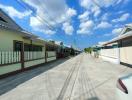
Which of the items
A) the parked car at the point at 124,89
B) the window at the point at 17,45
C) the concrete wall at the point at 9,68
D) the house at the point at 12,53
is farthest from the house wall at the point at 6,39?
the parked car at the point at 124,89

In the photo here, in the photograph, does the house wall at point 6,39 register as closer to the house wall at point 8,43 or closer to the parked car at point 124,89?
the house wall at point 8,43

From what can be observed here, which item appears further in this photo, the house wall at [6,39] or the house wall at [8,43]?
the house wall at [6,39]

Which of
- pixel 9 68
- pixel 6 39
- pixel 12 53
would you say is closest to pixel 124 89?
pixel 9 68

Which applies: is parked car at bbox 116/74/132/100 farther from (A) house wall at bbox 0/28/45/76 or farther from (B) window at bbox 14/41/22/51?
(B) window at bbox 14/41/22/51

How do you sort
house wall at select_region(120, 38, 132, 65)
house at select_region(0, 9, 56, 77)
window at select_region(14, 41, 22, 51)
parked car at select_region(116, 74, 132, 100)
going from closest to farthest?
parked car at select_region(116, 74, 132, 100), house at select_region(0, 9, 56, 77), window at select_region(14, 41, 22, 51), house wall at select_region(120, 38, 132, 65)

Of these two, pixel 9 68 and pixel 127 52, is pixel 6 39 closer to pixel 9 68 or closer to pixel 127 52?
pixel 9 68

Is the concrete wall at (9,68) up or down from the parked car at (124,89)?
down

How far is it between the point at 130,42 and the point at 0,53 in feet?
42.3

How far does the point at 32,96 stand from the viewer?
21.2ft

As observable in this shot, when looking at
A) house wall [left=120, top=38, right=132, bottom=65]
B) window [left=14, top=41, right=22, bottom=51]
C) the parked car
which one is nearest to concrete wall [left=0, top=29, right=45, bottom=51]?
window [left=14, top=41, right=22, bottom=51]

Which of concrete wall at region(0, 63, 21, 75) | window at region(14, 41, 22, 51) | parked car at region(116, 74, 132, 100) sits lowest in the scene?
concrete wall at region(0, 63, 21, 75)

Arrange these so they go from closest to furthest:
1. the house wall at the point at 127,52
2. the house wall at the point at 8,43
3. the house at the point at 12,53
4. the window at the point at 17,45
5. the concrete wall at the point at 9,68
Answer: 1. the concrete wall at the point at 9,68
2. the house at the point at 12,53
3. the house wall at the point at 8,43
4. the window at the point at 17,45
5. the house wall at the point at 127,52

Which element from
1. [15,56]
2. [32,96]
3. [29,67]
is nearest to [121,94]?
[32,96]

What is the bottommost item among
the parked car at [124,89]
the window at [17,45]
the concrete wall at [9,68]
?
the concrete wall at [9,68]
